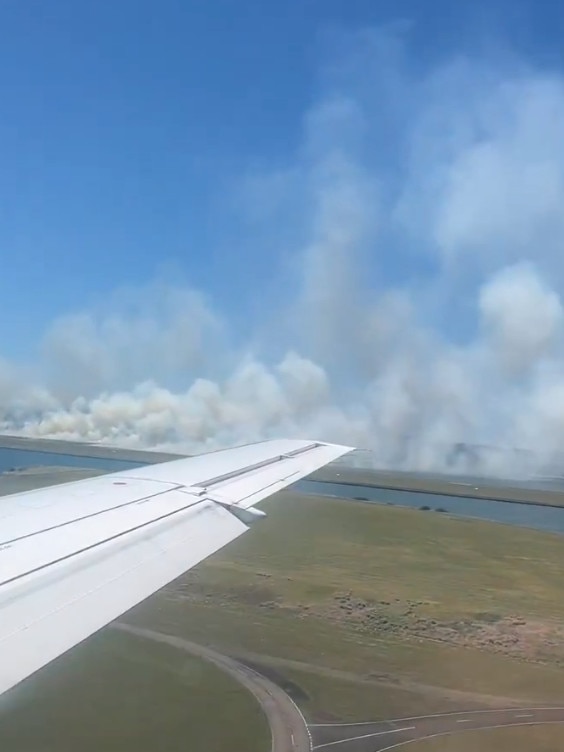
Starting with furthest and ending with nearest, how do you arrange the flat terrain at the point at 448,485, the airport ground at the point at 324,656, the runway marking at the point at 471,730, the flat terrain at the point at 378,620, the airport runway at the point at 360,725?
the flat terrain at the point at 448,485
the flat terrain at the point at 378,620
the runway marking at the point at 471,730
the airport runway at the point at 360,725
the airport ground at the point at 324,656

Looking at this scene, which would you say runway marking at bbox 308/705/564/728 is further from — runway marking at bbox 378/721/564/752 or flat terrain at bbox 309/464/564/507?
flat terrain at bbox 309/464/564/507

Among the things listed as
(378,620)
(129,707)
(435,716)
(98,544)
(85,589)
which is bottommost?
(435,716)

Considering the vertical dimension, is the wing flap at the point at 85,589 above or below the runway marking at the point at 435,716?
above

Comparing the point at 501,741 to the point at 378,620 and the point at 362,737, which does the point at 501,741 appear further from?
the point at 378,620

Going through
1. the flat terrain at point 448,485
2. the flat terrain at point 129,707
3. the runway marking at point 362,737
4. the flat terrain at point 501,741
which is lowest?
the runway marking at point 362,737

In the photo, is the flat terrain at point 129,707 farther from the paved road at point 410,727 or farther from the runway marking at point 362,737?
the paved road at point 410,727

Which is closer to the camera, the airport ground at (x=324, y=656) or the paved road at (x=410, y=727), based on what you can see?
the airport ground at (x=324, y=656)

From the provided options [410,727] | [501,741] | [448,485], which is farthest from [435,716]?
[448,485]

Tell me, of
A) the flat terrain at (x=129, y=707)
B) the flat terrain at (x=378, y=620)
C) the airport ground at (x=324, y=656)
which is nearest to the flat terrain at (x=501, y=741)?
the airport ground at (x=324, y=656)
